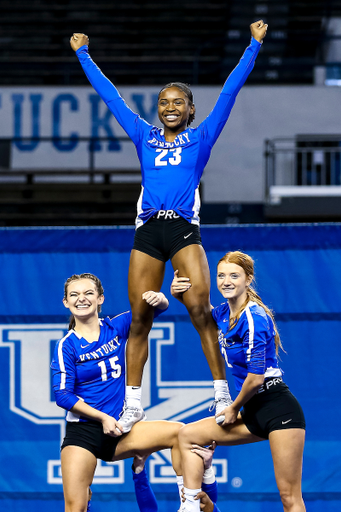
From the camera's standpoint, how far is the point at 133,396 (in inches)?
129

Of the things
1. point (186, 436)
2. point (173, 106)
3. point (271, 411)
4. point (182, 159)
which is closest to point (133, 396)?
point (186, 436)

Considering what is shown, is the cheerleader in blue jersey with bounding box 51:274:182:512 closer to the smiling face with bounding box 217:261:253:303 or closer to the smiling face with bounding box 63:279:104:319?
the smiling face with bounding box 63:279:104:319

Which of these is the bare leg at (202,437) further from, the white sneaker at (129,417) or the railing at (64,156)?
the railing at (64,156)

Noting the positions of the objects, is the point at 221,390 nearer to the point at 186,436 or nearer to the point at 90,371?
the point at 186,436

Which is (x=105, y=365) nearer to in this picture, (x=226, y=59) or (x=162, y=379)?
(x=162, y=379)

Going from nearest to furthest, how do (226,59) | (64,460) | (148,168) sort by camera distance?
(64,460) → (148,168) → (226,59)

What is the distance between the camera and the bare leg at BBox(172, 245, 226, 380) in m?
3.17

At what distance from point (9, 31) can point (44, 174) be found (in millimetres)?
3749

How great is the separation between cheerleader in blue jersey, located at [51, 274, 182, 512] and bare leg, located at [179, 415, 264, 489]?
85 mm

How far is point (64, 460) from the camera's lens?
10.0ft

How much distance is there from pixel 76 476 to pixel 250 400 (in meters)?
0.91

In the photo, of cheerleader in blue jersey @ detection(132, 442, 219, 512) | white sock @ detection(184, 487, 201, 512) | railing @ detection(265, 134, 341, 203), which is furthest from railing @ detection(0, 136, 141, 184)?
white sock @ detection(184, 487, 201, 512)

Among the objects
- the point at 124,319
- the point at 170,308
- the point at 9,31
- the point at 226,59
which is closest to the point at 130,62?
the point at 226,59

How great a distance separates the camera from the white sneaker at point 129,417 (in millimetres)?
3159
